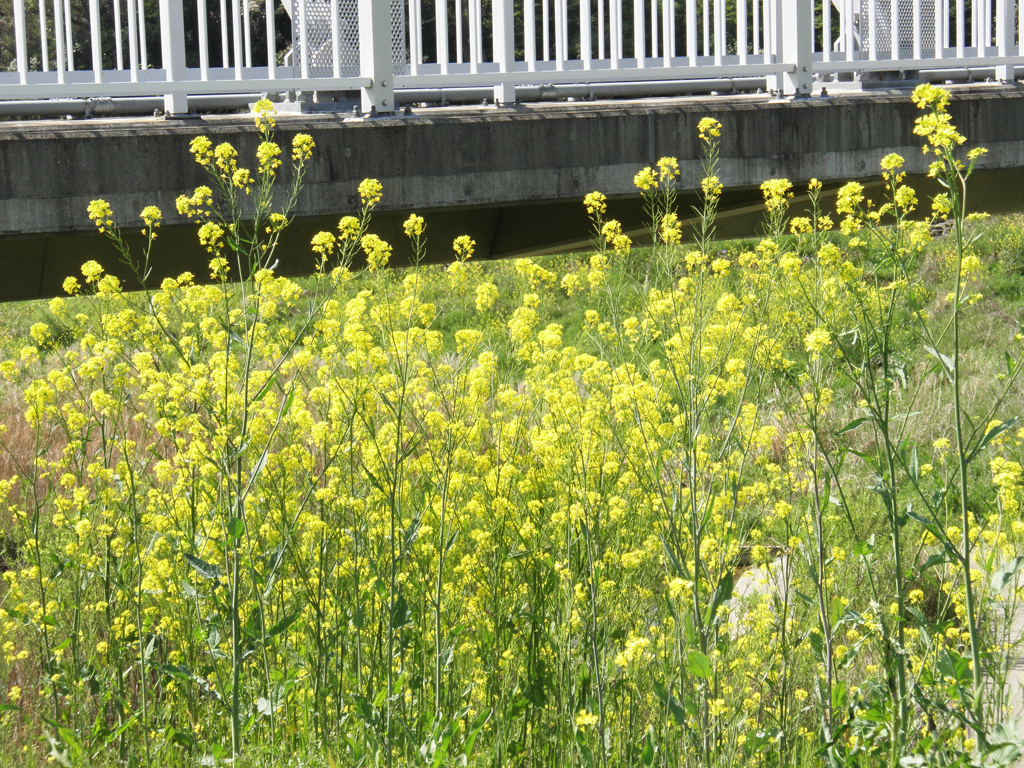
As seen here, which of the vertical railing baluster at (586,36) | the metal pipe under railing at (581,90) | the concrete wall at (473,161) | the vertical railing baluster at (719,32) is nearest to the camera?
the concrete wall at (473,161)

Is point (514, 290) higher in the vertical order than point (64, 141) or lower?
lower

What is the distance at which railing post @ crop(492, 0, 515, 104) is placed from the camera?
5.90 meters

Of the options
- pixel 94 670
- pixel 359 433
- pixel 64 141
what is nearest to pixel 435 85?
pixel 64 141

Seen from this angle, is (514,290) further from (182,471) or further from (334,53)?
(182,471)

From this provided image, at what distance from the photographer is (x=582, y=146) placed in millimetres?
5891

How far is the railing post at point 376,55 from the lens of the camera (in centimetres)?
554

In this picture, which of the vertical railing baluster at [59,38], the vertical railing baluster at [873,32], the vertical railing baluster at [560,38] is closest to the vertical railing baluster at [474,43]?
the vertical railing baluster at [560,38]

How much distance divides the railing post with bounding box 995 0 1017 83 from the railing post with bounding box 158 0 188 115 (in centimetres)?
558

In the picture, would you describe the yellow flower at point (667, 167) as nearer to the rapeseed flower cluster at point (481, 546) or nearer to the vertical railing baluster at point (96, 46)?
the rapeseed flower cluster at point (481, 546)

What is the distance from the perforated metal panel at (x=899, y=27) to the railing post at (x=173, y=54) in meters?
4.53

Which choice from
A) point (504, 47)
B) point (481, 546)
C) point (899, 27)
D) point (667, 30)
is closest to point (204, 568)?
point (481, 546)

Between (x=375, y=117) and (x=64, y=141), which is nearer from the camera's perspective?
(x=64, y=141)

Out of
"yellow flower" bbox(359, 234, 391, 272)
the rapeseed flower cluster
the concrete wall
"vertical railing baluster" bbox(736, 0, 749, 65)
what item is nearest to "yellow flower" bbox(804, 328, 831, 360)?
the rapeseed flower cluster

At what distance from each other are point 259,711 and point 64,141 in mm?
3003
